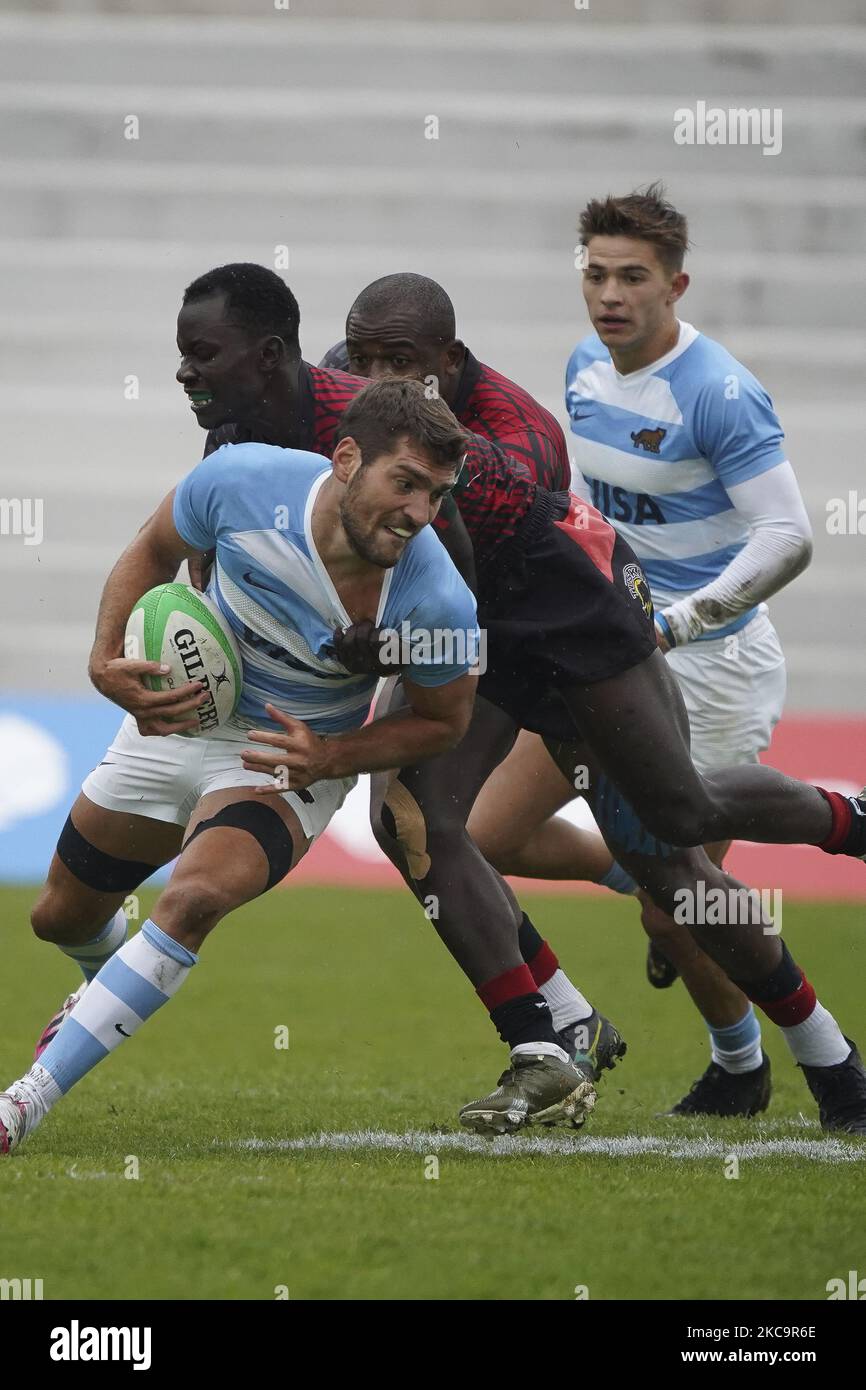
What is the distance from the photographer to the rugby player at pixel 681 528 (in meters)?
5.69

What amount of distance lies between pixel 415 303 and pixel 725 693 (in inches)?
74.7

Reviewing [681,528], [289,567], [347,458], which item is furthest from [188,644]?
[681,528]

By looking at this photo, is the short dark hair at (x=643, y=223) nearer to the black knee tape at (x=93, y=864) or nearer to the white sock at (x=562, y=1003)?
the white sock at (x=562, y=1003)

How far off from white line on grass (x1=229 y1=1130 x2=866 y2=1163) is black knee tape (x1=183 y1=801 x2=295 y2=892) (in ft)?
2.43

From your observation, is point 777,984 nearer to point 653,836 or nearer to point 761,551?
point 653,836

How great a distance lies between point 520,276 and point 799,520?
413 inches

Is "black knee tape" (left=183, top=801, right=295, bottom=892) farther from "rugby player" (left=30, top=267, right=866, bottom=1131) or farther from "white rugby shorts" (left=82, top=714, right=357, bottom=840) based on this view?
"rugby player" (left=30, top=267, right=866, bottom=1131)

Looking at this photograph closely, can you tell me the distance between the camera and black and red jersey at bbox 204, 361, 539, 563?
185 inches

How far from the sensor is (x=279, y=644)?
449 centimetres

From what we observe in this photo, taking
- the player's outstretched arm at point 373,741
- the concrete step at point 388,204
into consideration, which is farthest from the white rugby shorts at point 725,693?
the concrete step at point 388,204

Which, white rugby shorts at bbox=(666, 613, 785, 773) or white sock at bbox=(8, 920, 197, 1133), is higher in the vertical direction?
white rugby shorts at bbox=(666, 613, 785, 773)

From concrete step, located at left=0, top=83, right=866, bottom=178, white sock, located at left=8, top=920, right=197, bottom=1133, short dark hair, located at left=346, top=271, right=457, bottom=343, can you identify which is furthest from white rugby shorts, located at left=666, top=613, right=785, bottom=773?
concrete step, located at left=0, top=83, right=866, bottom=178

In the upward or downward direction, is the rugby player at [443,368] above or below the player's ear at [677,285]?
below
